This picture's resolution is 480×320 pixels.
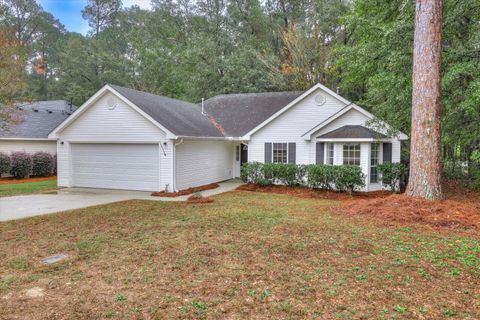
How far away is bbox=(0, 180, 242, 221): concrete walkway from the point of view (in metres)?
9.68

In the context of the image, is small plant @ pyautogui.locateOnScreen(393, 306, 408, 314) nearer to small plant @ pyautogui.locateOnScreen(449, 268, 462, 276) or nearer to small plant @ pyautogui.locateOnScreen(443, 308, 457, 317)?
small plant @ pyautogui.locateOnScreen(443, 308, 457, 317)

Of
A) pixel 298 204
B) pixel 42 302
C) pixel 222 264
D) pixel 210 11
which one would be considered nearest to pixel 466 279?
pixel 222 264

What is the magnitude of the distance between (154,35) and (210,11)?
21.6ft

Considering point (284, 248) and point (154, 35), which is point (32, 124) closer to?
point (154, 35)

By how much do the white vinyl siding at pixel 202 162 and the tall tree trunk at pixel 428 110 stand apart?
8.50 meters

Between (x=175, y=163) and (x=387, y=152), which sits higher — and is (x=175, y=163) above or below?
below

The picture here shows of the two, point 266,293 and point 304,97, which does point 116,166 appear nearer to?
point 304,97

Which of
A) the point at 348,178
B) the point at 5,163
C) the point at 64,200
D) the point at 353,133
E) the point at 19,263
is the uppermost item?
the point at 353,133

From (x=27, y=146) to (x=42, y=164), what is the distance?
4.90 feet

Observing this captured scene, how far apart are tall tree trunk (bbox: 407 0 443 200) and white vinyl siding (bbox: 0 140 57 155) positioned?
20.4 meters

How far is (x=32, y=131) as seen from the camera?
20562 mm

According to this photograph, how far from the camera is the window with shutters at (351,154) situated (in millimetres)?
13852

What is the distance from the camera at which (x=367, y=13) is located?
14.8 metres

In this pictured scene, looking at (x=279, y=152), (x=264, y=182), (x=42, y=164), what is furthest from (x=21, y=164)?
(x=279, y=152)
